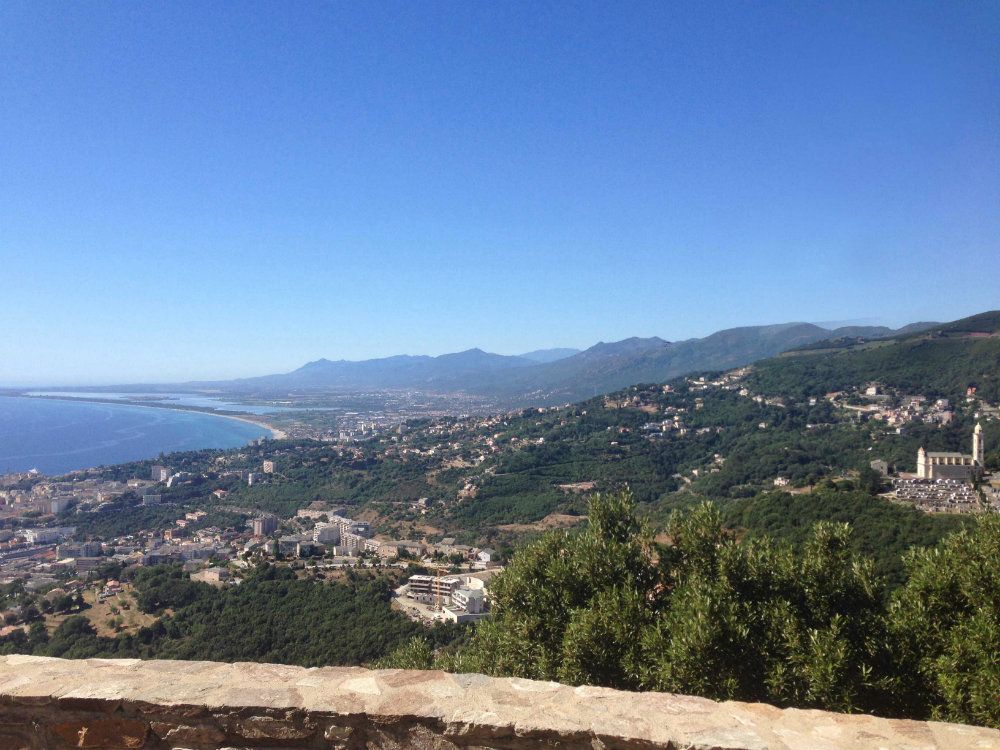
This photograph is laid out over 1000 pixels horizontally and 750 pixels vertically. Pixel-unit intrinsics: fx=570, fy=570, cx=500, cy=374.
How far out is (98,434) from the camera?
91.2m

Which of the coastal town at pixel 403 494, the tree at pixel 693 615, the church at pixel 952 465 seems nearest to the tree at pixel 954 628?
the tree at pixel 693 615

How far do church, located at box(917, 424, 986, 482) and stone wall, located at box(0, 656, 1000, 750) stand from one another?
100 feet

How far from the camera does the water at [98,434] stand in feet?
232

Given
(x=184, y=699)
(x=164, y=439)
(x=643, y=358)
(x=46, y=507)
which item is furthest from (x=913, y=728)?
(x=643, y=358)

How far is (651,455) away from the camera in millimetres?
49812

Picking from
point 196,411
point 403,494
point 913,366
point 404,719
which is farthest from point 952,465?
point 196,411

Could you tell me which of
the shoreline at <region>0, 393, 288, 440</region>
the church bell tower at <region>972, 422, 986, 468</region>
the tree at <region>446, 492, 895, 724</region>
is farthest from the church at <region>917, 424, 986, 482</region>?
the shoreline at <region>0, 393, 288, 440</region>

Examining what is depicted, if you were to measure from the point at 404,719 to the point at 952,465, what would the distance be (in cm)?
3306

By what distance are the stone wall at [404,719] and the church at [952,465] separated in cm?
3063

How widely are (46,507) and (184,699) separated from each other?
51.6 m

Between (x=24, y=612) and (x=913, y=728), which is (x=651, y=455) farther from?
(x=913, y=728)

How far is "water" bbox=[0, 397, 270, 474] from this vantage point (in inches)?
2788

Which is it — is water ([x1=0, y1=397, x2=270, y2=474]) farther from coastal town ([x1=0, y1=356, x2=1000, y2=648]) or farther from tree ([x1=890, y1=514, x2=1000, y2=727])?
tree ([x1=890, y1=514, x2=1000, y2=727])

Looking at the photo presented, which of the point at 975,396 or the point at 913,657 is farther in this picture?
the point at 975,396
